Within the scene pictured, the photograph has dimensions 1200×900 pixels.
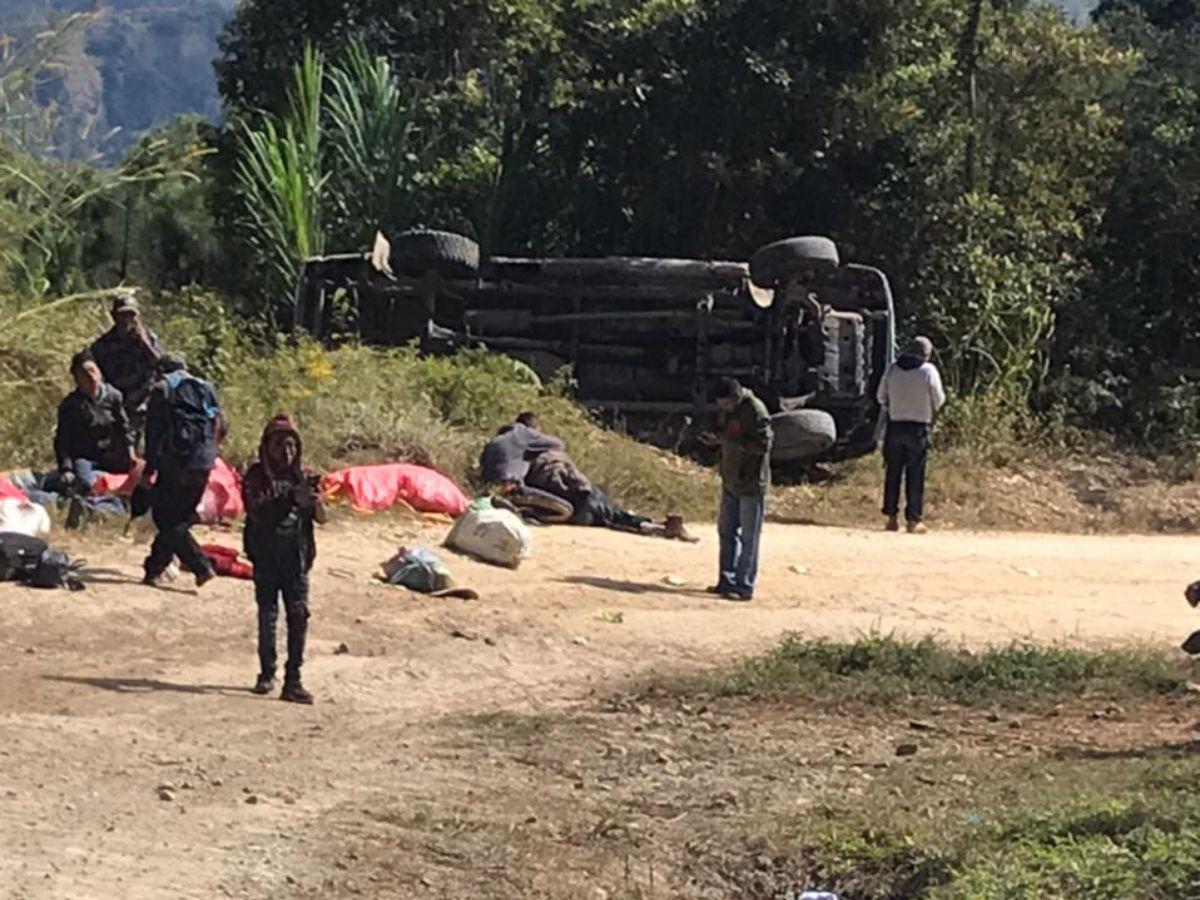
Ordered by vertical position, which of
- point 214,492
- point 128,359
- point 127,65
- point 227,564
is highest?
point 127,65

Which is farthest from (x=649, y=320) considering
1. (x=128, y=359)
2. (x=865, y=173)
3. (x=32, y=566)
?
(x=32, y=566)

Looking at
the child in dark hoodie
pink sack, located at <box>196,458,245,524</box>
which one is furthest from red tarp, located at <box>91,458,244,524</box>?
the child in dark hoodie

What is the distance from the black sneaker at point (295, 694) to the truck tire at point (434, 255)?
9807 millimetres

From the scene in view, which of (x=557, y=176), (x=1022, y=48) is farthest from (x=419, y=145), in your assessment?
(x=1022, y=48)

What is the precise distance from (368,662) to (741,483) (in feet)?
9.64

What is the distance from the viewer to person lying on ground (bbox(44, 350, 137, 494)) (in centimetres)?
1302

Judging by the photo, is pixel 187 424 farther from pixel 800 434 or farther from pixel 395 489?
pixel 800 434

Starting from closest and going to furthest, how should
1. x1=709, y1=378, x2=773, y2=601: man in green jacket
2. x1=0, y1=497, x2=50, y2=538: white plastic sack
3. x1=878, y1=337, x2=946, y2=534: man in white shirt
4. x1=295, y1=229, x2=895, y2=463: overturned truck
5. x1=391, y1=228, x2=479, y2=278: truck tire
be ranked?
x1=0, y1=497, x2=50, y2=538: white plastic sack
x1=709, y1=378, x2=773, y2=601: man in green jacket
x1=878, y1=337, x2=946, y2=534: man in white shirt
x1=295, y1=229, x2=895, y2=463: overturned truck
x1=391, y1=228, x2=479, y2=278: truck tire

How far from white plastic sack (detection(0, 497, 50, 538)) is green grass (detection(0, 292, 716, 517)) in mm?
2178

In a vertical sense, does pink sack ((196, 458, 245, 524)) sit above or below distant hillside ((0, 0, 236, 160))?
below

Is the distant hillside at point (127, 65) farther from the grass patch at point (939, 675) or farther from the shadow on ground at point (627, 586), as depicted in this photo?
the grass patch at point (939, 675)

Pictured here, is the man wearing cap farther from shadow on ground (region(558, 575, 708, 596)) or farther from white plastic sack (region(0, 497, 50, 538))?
shadow on ground (region(558, 575, 708, 596))

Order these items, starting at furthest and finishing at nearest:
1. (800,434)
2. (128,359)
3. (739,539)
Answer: (800,434) < (128,359) < (739,539)

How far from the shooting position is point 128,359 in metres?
14.1
